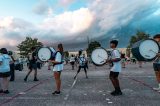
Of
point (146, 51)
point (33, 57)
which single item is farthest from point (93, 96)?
point (33, 57)

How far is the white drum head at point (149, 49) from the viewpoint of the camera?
43.7 ft

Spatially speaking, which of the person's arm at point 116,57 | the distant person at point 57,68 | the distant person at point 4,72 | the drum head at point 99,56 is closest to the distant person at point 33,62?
the drum head at point 99,56

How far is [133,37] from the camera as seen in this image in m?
101

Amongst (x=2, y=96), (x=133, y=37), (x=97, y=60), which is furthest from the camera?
(x=133, y=37)

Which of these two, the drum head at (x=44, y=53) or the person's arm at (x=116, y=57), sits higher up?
the drum head at (x=44, y=53)

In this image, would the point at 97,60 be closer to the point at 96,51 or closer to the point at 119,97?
the point at 96,51

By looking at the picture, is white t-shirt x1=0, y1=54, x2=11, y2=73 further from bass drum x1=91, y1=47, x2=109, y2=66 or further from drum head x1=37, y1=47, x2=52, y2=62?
bass drum x1=91, y1=47, x2=109, y2=66

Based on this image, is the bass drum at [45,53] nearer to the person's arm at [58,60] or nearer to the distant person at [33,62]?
the distant person at [33,62]

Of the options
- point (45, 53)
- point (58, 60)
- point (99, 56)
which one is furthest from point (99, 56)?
point (58, 60)

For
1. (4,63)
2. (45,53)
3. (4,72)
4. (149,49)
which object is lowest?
(4,72)

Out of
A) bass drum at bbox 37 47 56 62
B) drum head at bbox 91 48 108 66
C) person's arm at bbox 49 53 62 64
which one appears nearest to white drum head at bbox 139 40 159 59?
drum head at bbox 91 48 108 66

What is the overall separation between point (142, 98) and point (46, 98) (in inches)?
136

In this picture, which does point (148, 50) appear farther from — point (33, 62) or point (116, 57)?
point (33, 62)

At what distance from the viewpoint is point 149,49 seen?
13266 millimetres
